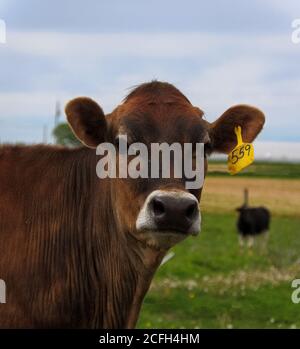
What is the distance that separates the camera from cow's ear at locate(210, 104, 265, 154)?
6074 millimetres

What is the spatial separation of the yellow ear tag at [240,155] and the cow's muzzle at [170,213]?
1.27 metres

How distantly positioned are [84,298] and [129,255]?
0.50 m

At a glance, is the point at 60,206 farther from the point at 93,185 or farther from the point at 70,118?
the point at 70,118

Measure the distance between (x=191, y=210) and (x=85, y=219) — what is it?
52.6 inches

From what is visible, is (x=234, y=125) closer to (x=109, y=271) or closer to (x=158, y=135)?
(x=158, y=135)

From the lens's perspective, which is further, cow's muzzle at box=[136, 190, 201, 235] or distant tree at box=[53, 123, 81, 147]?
distant tree at box=[53, 123, 81, 147]

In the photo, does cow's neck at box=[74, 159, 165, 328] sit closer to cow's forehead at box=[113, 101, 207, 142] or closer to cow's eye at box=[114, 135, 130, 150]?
cow's eye at box=[114, 135, 130, 150]

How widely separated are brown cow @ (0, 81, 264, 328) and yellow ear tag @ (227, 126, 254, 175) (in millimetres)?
93

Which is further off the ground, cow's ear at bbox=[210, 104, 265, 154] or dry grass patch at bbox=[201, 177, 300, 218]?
dry grass patch at bbox=[201, 177, 300, 218]

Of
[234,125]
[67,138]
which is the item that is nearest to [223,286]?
[67,138]

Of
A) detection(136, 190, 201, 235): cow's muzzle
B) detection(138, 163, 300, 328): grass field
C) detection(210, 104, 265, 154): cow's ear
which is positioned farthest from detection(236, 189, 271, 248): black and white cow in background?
detection(136, 190, 201, 235): cow's muzzle

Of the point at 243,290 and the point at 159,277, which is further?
the point at 159,277

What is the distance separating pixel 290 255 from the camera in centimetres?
2192
